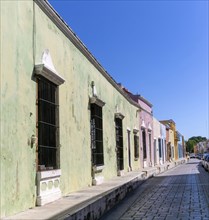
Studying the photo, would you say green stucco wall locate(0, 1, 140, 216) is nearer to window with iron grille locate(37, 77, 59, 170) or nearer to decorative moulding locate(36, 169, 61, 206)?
decorative moulding locate(36, 169, 61, 206)

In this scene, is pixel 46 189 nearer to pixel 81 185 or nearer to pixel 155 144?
pixel 81 185

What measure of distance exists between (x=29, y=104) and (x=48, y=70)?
104cm

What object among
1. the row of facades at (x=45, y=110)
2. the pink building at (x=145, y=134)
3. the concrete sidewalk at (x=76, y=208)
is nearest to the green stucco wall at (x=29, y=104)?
the row of facades at (x=45, y=110)

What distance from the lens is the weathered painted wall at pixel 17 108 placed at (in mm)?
6934

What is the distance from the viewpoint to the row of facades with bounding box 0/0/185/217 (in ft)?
23.5

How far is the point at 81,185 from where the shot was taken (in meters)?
12.2

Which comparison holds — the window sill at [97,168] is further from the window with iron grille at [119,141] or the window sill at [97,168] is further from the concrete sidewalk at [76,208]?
the window with iron grille at [119,141]

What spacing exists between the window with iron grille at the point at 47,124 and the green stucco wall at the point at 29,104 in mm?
365

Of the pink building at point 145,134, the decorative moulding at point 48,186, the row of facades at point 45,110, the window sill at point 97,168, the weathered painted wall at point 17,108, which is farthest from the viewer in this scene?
the pink building at point 145,134

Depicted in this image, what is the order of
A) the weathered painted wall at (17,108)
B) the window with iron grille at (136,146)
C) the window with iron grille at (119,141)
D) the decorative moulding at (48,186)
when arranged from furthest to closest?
1. the window with iron grille at (136,146)
2. the window with iron grille at (119,141)
3. the decorative moulding at (48,186)
4. the weathered painted wall at (17,108)

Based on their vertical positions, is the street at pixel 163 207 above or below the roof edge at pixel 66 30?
below

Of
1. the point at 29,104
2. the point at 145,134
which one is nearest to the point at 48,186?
the point at 29,104

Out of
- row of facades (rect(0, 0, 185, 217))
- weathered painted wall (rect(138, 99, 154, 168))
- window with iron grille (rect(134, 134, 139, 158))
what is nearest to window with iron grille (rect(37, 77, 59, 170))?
row of facades (rect(0, 0, 185, 217))

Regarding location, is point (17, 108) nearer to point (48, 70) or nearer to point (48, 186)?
point (48, 70)
